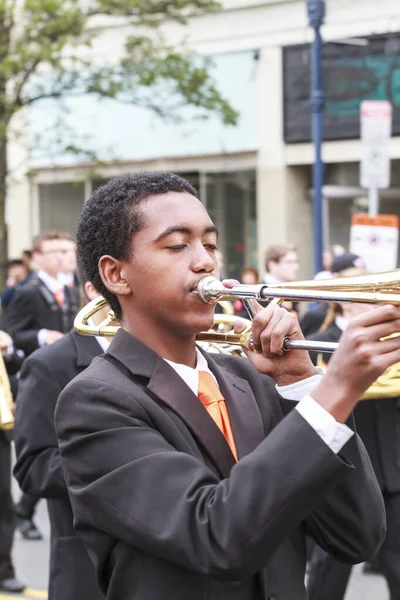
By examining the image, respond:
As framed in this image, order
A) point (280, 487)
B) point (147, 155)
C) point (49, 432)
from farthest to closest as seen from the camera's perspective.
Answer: point (147, 155), point (49, 432), point (280, 487)

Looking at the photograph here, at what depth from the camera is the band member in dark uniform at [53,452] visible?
3.88 meters

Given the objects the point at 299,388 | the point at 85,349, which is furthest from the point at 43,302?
the point at 299,388

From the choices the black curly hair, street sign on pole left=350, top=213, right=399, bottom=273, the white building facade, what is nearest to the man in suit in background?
street sign on pole left=350, top=213, right=399, bottom=273

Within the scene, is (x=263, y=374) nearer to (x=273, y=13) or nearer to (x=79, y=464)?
(x=79, y=464)

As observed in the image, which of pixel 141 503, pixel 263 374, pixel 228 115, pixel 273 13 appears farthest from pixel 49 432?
pixel 273 13

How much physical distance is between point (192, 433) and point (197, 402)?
72 millimetres

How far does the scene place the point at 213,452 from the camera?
2373 mm

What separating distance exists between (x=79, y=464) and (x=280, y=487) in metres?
0.47

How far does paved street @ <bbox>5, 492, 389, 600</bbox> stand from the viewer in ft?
→ 20.5

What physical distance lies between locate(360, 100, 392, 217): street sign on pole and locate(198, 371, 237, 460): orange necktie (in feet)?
26.2

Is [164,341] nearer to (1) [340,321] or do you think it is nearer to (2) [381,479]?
(2) [381,479]

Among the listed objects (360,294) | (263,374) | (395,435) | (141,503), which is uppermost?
(360,294)

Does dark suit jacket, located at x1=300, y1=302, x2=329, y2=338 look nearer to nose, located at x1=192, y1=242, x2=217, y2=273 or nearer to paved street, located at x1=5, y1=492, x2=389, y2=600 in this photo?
paved street, located at x1=5, y1=492, x2=389, y2=600

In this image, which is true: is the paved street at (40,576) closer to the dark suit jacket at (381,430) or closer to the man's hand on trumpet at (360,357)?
the dark suit jacket at (381,430)
